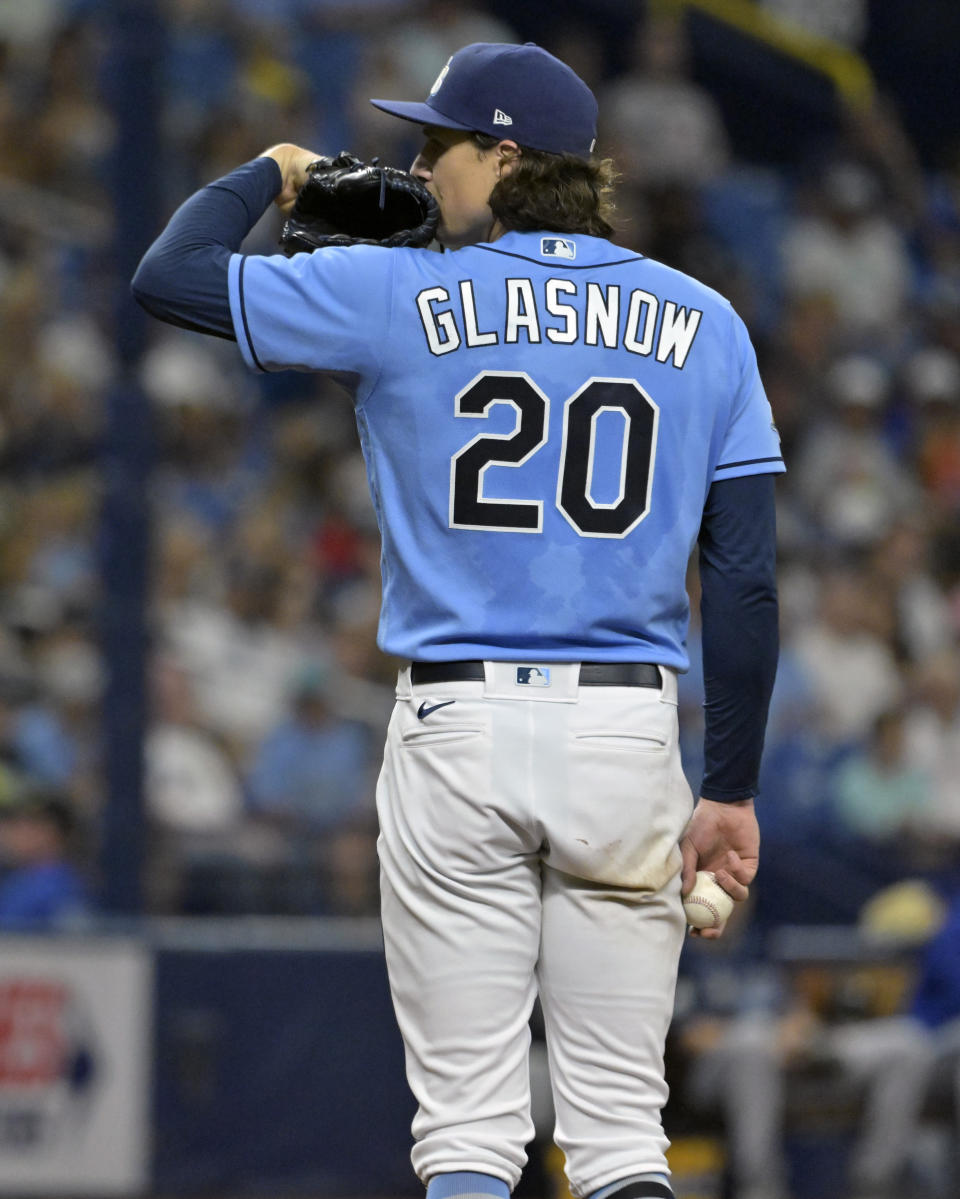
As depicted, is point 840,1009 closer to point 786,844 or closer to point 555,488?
point 786,844

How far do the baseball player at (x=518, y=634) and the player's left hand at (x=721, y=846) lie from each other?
55 millimetres

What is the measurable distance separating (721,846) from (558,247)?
91cm

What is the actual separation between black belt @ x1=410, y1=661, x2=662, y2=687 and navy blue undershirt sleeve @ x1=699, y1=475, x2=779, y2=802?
0.13 metres

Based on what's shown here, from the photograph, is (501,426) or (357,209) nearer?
(501,426)

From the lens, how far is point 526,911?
2801mm

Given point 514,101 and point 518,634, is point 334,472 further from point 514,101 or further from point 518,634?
point 518,634

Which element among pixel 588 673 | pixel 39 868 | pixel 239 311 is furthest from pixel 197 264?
pixel 39 868

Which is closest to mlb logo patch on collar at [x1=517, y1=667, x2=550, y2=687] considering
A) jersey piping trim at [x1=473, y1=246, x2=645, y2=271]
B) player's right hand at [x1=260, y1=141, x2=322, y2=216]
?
jersey piping trim at [x1=473, y1=246, x2=645, y2=271]

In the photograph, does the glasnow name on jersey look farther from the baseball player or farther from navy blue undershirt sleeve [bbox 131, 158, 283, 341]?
navy blue undershirt sleeve [bbox 131, 158, 283, 341]

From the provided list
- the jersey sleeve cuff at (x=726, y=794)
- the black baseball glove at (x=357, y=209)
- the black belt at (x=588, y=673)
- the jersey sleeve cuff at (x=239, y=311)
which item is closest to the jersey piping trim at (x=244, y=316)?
the jersey sleeve cuff at (x=239, y=311)

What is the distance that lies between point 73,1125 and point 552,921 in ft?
13.7

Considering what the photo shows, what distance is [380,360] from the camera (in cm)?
279

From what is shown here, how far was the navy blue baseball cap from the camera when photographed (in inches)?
114

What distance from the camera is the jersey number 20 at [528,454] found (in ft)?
9.12
